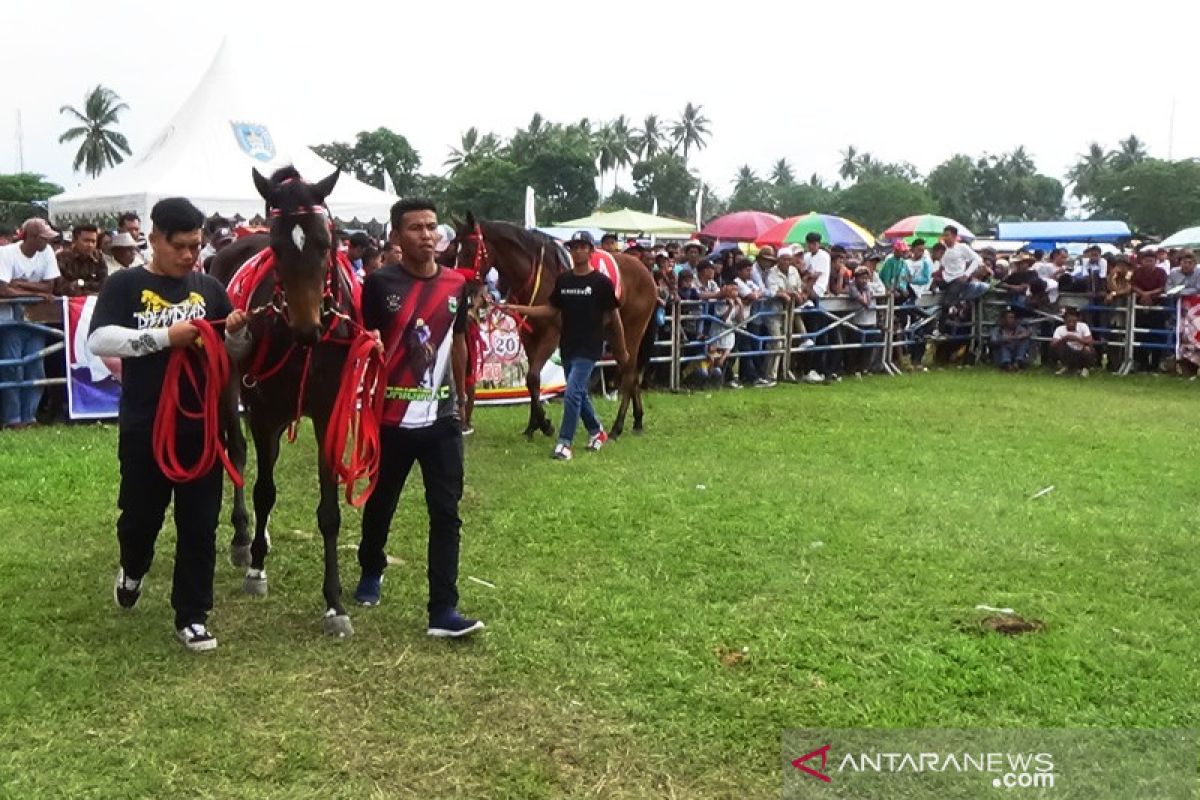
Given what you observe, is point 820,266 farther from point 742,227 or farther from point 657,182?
point 657,182

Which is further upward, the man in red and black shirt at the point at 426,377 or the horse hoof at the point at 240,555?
the man in red and black shirt at the point at 426,377

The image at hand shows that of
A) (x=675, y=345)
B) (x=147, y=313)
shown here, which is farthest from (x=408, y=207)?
(x=675, y=345)

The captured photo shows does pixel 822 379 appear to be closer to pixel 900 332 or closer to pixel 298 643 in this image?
pixel 900 332

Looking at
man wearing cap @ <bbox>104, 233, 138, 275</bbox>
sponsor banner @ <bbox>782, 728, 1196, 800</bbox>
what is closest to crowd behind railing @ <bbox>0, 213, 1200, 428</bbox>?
man wearing cap @ <bbox>104, 233, 138, 275</bbox>

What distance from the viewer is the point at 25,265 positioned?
9.80 metres

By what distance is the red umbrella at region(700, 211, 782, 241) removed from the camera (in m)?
28.6

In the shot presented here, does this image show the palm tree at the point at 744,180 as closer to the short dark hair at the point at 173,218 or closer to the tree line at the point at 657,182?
the tree line at the point at 657,182

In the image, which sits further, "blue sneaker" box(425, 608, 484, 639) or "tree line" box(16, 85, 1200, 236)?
"tree line" box(16, 85, 1200, 236)

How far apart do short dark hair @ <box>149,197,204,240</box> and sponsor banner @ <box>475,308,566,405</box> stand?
7.10 m

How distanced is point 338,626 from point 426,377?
3.82ft

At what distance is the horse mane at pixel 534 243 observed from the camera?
955 centimetres

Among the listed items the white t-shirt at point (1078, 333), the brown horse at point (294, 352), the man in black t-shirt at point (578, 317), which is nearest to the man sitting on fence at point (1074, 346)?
the white t-shirt at point (1078, 333)

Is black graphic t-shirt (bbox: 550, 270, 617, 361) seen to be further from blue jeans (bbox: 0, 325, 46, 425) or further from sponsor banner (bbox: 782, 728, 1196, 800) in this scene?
sponsor banner (bbox: 782, 728, 1196, 800)

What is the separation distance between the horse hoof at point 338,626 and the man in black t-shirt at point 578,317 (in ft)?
13.4
